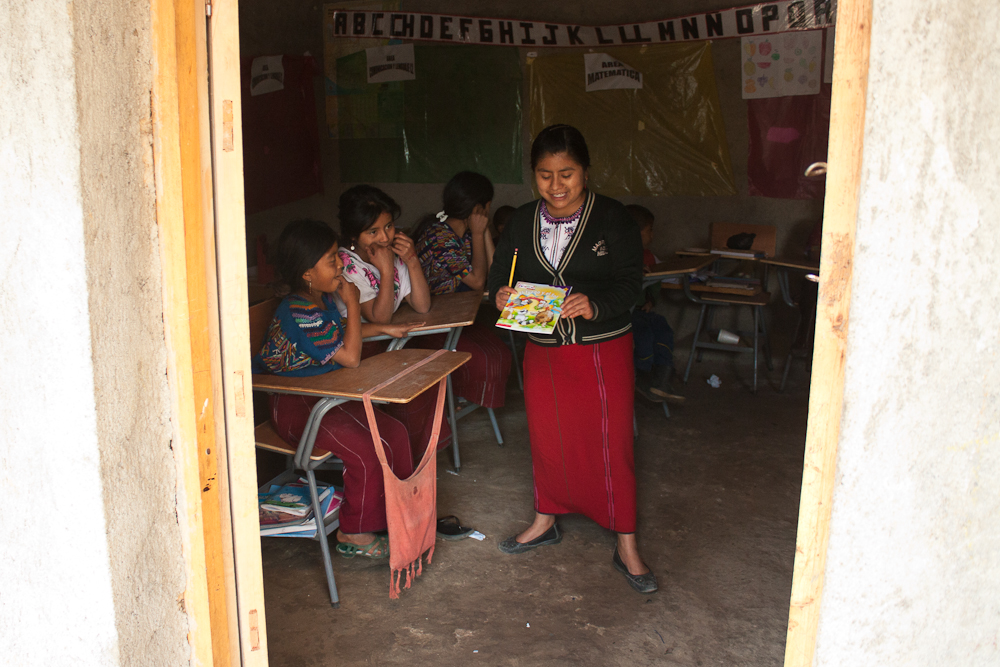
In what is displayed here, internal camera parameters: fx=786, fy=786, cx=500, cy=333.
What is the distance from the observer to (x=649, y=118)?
586 centimetres

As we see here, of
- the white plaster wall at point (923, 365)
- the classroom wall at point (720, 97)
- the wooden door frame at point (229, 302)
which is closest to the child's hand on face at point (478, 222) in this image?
the classroom wall at point (720, 97)

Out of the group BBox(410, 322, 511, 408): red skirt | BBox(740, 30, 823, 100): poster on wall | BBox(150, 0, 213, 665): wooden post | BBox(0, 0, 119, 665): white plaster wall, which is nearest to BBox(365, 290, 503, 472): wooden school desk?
BBox(410, 322, 511, 408): red skirt

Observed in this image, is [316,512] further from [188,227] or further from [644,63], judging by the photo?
[644,63]

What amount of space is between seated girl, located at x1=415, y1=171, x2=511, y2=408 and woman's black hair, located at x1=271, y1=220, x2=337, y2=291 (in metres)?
1.26

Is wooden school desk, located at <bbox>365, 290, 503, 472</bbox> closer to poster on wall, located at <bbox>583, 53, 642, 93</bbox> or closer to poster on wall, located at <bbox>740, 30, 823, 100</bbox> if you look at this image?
poster on wall, located at <bbox>583, 53, 642, 93</bbox>

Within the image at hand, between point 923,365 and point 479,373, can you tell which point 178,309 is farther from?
point 479,373

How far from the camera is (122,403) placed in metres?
1.62

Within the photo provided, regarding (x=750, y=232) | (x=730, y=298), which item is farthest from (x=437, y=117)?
(x=730, y=298)

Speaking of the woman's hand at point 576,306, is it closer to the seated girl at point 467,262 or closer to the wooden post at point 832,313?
the wooden post at point 832,313

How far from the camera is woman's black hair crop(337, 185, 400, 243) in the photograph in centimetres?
345

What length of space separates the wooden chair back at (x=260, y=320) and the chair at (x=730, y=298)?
293 centimetres

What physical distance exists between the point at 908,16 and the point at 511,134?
498cm

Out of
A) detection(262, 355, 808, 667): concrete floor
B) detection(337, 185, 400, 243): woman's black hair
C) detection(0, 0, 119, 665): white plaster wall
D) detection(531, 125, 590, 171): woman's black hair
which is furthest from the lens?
detection(337, 185, 400, 243): woman's black hair

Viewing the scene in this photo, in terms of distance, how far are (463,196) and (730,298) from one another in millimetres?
2037
